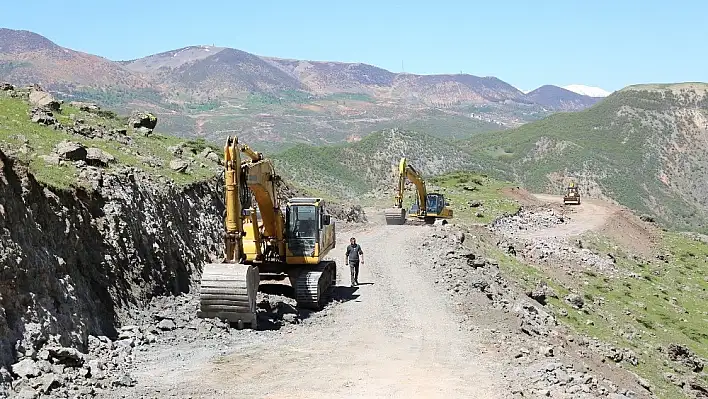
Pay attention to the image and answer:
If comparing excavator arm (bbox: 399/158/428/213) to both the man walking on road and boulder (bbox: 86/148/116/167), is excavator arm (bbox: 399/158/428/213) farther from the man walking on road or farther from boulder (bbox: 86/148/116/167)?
boulder (bbox: 86/148/116/167)

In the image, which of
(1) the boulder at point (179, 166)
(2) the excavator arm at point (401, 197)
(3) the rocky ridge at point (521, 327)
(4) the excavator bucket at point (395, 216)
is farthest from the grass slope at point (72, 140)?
(4) the excavator bucket at point (395, 216)

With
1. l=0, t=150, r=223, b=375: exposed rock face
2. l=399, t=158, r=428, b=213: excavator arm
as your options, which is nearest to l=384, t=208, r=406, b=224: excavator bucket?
l=399, t=158, r=428, b=213: excavator arm

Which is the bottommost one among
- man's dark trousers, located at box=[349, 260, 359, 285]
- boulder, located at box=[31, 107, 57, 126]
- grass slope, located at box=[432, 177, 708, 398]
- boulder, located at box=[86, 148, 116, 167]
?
grass slope, located at box=[432, 177, 708, 398]

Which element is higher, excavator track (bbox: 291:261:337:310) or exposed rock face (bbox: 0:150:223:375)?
exposed rock face (bbox: 0:150:223:375)

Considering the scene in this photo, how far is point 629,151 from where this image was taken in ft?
474

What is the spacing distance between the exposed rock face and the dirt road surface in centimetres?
198

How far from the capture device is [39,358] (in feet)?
44.0

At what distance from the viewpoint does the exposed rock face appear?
45.4ft

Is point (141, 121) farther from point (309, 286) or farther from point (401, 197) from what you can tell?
point (309, 286)

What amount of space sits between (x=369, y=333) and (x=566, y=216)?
168 feet

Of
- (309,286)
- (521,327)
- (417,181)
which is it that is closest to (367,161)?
(417,181)

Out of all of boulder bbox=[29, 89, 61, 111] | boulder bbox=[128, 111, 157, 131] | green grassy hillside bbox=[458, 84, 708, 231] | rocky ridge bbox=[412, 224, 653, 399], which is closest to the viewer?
rocky ridge bbox=[412, 224, 653, 399]

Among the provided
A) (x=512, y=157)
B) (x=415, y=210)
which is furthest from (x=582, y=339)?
(x=512, y=157)

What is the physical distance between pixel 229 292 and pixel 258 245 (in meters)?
3.81
